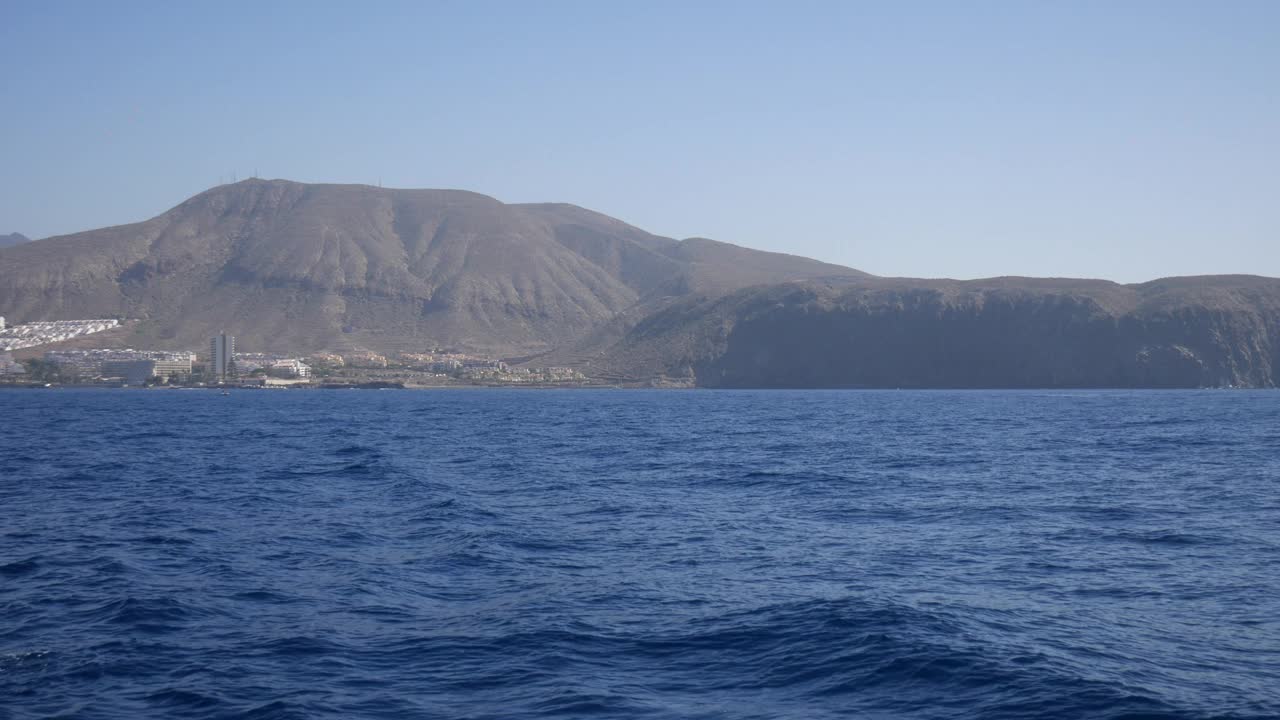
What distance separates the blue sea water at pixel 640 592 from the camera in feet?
49.2

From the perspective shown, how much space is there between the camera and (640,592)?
2108 centimetres

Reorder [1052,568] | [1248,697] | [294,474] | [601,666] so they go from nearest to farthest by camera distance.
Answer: [1248,697] < [601,666] < [1052,568] < [294,474]

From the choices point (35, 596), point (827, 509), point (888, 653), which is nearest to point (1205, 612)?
point (888, 653)

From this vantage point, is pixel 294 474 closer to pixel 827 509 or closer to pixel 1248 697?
pixel 827 509

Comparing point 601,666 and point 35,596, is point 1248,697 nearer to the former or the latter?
point 601,666

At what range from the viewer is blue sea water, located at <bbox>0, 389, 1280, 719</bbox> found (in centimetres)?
1501

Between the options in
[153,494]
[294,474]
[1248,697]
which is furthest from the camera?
[294,474]

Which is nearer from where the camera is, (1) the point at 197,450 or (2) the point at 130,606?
(2) the point at 130,606

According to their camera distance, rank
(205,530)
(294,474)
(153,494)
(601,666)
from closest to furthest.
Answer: (601,666), (205,530), (153,494), (294,474)

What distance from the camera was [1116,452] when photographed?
57.8 meters

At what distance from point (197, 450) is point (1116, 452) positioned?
49.1 m

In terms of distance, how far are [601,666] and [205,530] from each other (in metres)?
16.7

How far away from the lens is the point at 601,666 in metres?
16.2

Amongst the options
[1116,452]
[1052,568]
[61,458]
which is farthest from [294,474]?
[1116,452]
